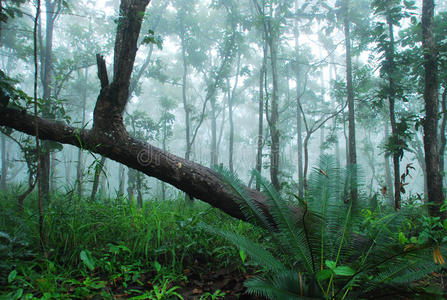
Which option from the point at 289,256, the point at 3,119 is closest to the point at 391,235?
the point at 289,256

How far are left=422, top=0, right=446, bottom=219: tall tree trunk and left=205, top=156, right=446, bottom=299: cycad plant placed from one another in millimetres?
2193

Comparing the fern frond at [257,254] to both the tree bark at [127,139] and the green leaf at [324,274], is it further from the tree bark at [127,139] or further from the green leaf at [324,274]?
the tree bark at [127,139]

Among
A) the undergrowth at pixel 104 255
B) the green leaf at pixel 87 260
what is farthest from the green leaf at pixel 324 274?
the green leaf at pixel 87 260

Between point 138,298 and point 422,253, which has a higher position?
point 422,253

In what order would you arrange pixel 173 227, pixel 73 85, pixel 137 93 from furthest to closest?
pixel 73 85 < pixel 137 93 < pixel 173 227

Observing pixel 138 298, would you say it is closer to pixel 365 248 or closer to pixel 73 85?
pixel 365 248

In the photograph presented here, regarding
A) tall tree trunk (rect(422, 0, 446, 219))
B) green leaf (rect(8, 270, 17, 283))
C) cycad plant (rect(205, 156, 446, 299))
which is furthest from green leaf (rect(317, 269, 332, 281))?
tall tree trunk (rect(422, 0, 446, 219))

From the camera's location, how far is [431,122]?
3592mm

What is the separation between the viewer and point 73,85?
50.2ft

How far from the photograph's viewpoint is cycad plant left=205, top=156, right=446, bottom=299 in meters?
1.47

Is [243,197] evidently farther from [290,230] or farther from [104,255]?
[104,255]

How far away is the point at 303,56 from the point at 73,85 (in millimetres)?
14377

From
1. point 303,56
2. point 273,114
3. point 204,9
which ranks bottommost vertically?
point 273,114

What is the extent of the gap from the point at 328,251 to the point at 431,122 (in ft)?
10.1
